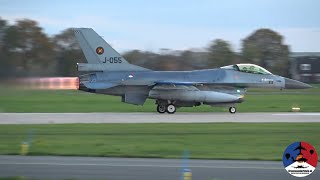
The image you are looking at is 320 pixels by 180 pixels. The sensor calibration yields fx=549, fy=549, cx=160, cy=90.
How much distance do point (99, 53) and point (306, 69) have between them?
77.1 m

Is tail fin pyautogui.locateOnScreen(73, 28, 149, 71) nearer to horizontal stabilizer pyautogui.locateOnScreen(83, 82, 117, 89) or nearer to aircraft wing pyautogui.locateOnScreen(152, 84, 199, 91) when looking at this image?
horizontal stabilizer pyautogui.locateOnScreen(83, 82, 117, 89)

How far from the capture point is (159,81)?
3297 cm

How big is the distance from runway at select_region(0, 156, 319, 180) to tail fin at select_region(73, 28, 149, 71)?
17540 mm

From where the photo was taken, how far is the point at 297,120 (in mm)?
27656

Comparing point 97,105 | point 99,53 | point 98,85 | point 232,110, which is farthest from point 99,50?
point 97,105

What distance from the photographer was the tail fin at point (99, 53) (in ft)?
A: 109

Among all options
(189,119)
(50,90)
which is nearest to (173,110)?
(189,119)

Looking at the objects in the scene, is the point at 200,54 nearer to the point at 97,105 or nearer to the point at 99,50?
the point at 97,105

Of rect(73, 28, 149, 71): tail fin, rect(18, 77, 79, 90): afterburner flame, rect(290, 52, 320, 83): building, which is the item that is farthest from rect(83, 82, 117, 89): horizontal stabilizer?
rect(290, 52, 320, 83): building

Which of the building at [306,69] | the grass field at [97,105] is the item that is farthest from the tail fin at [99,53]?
the building at [306,69]

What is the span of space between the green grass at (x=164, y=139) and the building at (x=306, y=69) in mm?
79257

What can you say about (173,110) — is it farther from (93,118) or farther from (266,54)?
(266,54)

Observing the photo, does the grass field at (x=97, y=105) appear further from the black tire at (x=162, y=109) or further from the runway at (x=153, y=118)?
the black tire at (x=162, y=109)

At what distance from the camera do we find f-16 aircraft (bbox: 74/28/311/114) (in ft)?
108
